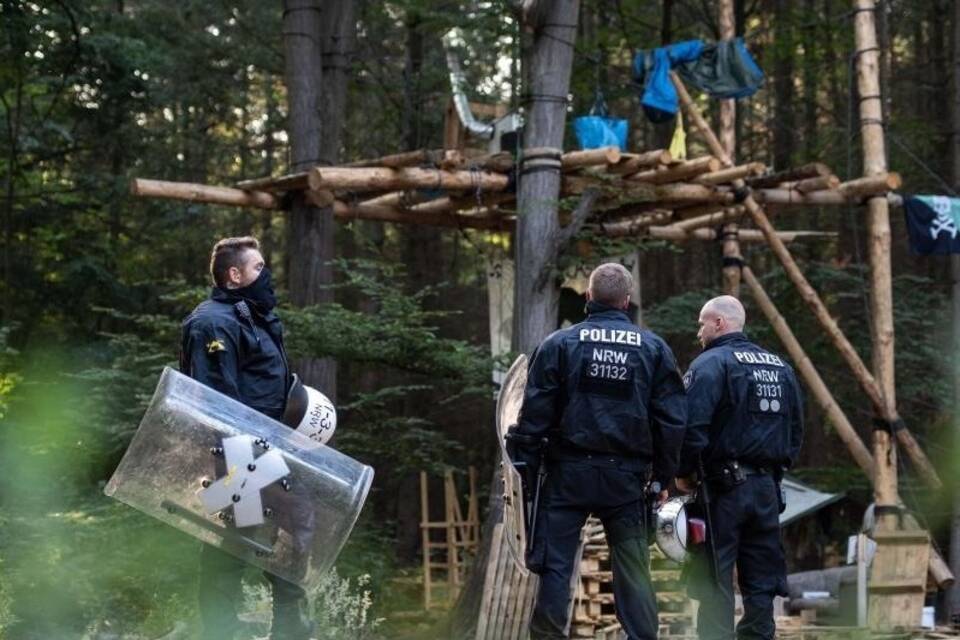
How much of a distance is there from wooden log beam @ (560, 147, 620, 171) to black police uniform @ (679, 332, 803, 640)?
4.39 metres

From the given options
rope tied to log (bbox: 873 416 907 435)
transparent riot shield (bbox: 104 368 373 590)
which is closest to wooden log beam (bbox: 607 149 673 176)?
rope tied to log (bbox: 873 416 907 435)

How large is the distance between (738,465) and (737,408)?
0.97ft

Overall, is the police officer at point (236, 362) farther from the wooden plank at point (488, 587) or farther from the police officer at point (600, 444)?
the wooden plank at point (488, 587)

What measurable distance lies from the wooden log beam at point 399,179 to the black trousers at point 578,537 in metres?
5.37

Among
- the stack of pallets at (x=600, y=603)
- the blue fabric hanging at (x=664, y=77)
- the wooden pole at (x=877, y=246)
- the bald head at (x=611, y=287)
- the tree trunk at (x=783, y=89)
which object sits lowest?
the stack of pallets at (x=600, y=603)

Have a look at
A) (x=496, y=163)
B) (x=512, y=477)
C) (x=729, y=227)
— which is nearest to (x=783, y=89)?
(x=729, y=227)

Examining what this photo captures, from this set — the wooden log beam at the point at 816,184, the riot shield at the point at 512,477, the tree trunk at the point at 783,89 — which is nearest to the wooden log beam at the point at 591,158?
the wooden log beam at the point at 816,184

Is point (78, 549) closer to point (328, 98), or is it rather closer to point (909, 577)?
point (328, 98)

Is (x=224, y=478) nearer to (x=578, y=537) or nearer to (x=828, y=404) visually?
(x=578, y=537)

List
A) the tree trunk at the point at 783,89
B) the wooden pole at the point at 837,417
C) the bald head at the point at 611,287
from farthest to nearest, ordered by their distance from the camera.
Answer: the tree trunk at the point at 783,89 < the wooden pole at the point at 837,417 < the bald head at the point at 611,287

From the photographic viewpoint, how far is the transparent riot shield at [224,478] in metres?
5.69

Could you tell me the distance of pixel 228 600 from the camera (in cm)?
595

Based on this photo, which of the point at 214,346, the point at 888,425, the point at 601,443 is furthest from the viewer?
the point at 888,425

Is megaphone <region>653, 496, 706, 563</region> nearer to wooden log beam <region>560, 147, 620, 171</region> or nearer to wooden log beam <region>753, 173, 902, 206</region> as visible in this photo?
wooden log beam <region>560, 147, 620, 171</region>
